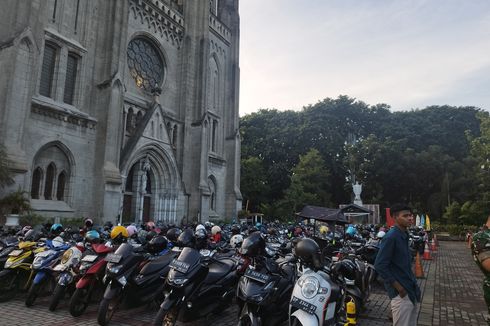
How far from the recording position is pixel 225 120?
29.2 meters

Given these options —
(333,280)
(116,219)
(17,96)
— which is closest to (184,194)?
(116,219)

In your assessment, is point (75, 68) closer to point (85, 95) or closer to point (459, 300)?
point (85, 95)

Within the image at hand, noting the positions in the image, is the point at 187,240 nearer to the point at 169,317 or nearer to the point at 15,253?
the point at 169,317

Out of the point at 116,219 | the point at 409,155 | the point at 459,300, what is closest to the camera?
the point at 459,300

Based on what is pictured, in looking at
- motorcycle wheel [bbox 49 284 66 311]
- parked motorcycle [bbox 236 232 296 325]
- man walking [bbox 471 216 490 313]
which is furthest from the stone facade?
man walking [bbox 471 216 490 313]

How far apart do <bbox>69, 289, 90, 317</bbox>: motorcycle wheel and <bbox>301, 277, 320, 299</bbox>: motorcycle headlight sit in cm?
363

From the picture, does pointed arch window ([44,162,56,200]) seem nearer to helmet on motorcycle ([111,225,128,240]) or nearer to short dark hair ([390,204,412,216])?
helmet on motorcycle ([111,225,128,240])

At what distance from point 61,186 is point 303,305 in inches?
640

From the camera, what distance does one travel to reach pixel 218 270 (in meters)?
5.49

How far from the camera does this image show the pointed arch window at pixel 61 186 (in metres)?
16.7

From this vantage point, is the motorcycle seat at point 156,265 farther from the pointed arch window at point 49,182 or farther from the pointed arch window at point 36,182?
the pointed arch window at point 49,182

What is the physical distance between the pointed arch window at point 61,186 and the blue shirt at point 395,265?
53.7ft

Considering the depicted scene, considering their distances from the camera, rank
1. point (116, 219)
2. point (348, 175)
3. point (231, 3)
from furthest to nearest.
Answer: point (348, 175) < point (231, 3) < point (116, 219)

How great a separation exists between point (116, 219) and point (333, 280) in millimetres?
15121
